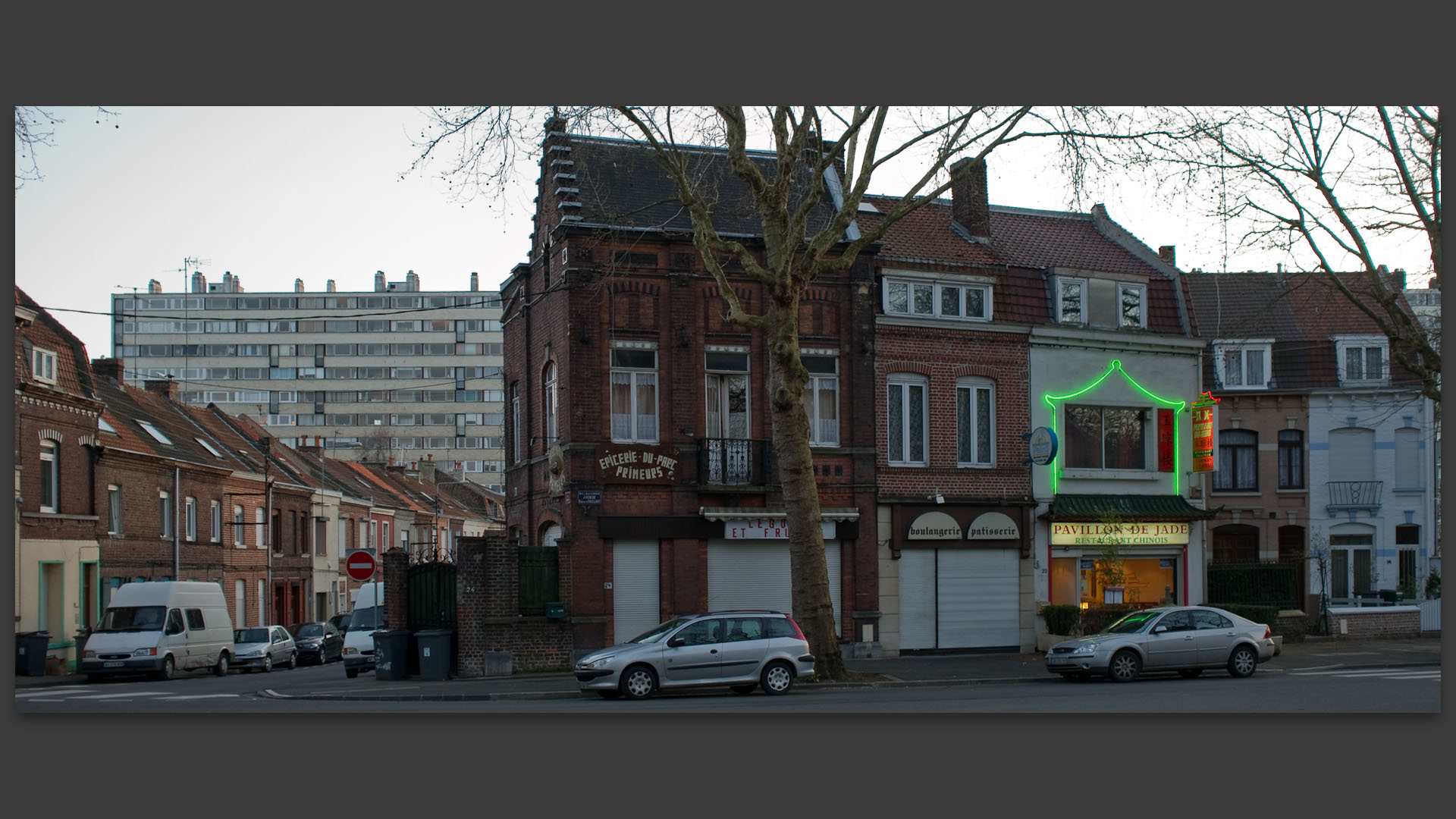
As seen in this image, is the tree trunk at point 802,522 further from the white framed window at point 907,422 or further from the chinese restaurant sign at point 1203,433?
the chinese restaurant sign at point 1203,433

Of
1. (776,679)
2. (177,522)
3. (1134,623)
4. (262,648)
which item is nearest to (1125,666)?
(1134,623)

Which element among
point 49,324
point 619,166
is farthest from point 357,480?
point 619,166

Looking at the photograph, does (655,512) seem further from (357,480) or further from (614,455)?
(357,480)

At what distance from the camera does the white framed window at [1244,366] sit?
127 feet

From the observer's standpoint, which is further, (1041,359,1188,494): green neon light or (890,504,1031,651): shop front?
(1041,359,1188,494): green neon light

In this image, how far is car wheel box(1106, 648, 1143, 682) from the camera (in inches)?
907

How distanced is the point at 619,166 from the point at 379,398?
8006cm

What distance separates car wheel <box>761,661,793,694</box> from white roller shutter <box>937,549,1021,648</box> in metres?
8.11

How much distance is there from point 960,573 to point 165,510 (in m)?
21.3

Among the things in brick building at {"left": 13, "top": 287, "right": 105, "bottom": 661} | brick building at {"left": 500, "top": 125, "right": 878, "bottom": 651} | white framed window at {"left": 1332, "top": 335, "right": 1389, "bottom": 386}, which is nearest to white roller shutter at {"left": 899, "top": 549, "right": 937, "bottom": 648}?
brick building at {"left": 500, "top": 125, "right": 878, "bottom": 651}

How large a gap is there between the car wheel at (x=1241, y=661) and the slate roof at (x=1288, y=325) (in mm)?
16172

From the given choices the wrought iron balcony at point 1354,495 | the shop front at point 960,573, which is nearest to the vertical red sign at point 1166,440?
the shop front at point 960,573

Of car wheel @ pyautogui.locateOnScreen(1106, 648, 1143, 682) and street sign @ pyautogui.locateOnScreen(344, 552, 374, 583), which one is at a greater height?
street sign @ pyautogui.locateOnScreen(344, 552, 374, 583)

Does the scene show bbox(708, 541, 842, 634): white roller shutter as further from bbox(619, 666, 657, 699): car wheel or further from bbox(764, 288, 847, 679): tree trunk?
bbox(619, 666, 657, 699): car wheel
